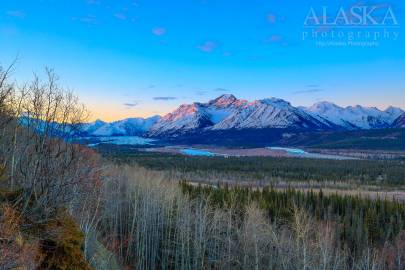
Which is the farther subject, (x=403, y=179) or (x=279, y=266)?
(x=403, y=179)

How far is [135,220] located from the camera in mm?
52469

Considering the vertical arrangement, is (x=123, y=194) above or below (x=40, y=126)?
below


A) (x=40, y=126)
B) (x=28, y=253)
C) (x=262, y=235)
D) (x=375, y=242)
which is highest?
(x=40, y=126)

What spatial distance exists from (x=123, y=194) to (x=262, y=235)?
28273 mm

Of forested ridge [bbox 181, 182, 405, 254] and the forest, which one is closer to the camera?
the forest

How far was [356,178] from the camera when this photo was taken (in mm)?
108062

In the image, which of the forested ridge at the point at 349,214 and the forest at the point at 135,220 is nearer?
the forest at the point at 135,220

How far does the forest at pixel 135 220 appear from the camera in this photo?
15.0m

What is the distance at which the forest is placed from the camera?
15.0 m

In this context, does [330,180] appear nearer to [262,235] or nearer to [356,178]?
[356,178]

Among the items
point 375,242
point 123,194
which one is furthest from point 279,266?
point 123,194

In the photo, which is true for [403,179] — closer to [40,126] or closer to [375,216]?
[375,216]

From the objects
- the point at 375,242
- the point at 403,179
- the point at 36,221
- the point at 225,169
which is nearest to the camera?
the point at 36,221

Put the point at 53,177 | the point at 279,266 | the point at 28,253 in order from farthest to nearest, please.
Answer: the point at 279,266, the point at 53,177, the point at 28,253
